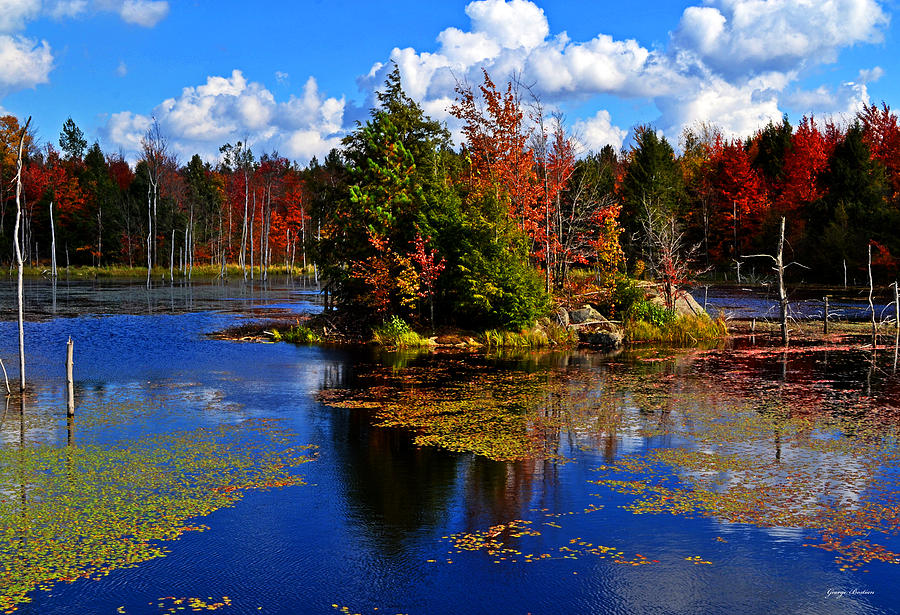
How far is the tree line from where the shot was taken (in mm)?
31500

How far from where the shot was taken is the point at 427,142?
1357 inches

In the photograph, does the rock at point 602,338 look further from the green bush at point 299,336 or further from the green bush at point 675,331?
the green bush at point 299,336

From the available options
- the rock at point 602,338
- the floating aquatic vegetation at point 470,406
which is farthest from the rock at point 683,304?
the floating aquatic vegetation at point 470,406

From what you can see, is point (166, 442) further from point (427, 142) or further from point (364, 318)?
point (427, 142)

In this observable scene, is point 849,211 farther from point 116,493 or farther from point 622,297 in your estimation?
point 116,493

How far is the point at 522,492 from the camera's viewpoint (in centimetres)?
1144

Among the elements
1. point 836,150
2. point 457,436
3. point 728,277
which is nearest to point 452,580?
point 457,436

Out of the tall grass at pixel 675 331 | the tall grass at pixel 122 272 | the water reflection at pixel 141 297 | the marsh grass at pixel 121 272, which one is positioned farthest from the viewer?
the tall grass at pixel 122 272

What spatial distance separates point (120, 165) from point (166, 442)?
4063 inches

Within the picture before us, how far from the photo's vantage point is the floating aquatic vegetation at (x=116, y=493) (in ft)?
28.9

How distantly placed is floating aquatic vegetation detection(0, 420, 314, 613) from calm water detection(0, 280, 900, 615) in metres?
0.14

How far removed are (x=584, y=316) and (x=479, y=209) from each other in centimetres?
645

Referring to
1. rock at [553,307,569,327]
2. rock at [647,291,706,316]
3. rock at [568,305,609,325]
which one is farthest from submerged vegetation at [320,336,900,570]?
rock at [647,291,706,316]

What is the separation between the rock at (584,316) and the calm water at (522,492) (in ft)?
27.5
